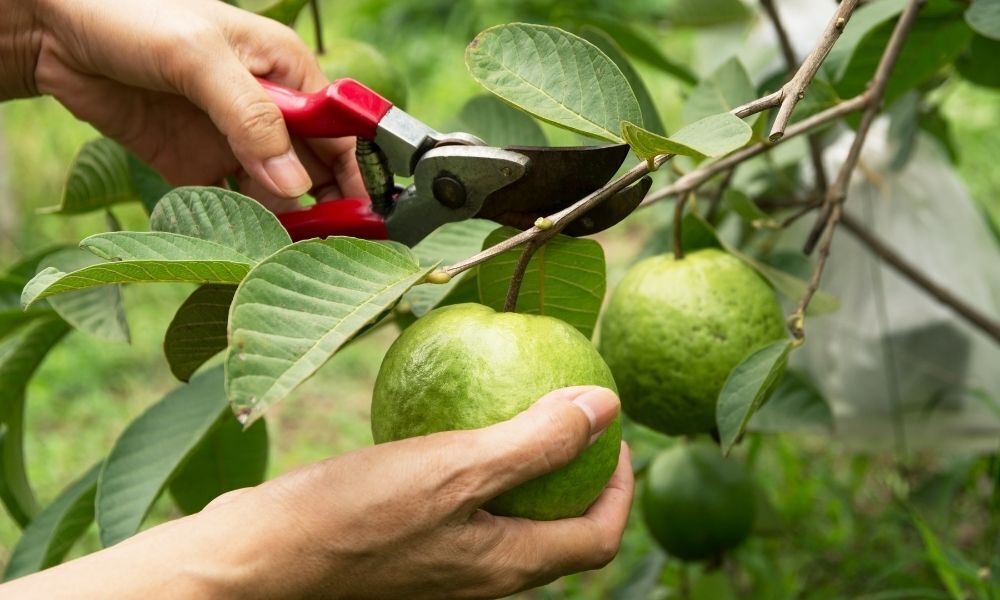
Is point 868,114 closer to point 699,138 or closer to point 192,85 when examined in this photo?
point 699,138

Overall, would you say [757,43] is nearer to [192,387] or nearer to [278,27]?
[278,27]

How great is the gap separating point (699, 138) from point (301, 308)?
1.08ft

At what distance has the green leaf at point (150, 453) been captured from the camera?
3.70ft

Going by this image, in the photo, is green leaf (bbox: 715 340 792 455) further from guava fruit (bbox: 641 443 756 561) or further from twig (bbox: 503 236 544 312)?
guava fruit (bbox: 641 443 756 561)

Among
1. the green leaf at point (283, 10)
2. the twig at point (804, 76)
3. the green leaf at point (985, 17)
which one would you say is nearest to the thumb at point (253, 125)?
the green leaf at point (283, 10)

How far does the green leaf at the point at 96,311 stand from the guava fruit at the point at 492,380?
0.40m

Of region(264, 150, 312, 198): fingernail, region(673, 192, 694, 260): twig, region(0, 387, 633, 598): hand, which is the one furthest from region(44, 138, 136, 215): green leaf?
region(673, 192, 694, 260): twig

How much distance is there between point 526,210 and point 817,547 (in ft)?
4.44

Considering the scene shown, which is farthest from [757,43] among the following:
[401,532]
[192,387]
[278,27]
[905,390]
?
[401,532]

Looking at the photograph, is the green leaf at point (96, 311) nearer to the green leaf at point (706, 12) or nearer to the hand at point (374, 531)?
the hand at point (374, 531)

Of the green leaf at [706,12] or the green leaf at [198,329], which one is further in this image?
the green leaf at [706,12]

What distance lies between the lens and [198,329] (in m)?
0.95

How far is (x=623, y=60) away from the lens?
4.36 ft

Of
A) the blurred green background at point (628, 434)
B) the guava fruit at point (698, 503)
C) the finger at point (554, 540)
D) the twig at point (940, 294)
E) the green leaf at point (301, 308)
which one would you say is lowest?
the blurred green background at point (628, 434)
